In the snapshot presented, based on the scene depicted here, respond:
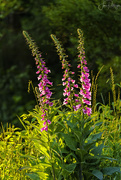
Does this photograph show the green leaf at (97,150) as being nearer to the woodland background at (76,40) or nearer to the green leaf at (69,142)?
the green leaf at (69,142)

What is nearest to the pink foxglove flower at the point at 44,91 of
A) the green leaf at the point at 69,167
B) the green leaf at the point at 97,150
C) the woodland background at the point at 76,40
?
the green leaf at the point at 69,167

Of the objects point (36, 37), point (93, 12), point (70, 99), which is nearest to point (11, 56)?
point (36, 37)

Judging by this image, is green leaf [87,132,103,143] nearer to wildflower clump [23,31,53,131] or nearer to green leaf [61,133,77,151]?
green leaf [61,133,77,151]

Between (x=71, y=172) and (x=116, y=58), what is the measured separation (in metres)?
2.80

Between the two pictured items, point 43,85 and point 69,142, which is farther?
point 69,142

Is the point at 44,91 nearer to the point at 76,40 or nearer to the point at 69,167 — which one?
the point at 69,167

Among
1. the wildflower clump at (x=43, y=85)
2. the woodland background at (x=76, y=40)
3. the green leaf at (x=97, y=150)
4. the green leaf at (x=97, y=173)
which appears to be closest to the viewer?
the wildflower clump at (x=43, y=85)

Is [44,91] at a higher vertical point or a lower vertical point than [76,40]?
lower

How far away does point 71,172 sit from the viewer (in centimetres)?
263

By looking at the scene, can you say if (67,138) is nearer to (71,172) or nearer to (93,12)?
(71,172)

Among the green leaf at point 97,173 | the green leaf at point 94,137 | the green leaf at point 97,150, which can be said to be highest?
the green leaf at point 94,137

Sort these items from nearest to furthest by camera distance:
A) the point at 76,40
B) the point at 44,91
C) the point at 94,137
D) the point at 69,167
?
the point at 44,91 → the point at 69,167 → the point at 94,137 → the point at 76,40

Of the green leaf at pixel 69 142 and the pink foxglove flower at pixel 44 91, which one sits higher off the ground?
the pink foxglove flower at pixel 44 91

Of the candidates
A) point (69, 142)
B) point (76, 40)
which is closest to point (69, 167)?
point (69, 142)
